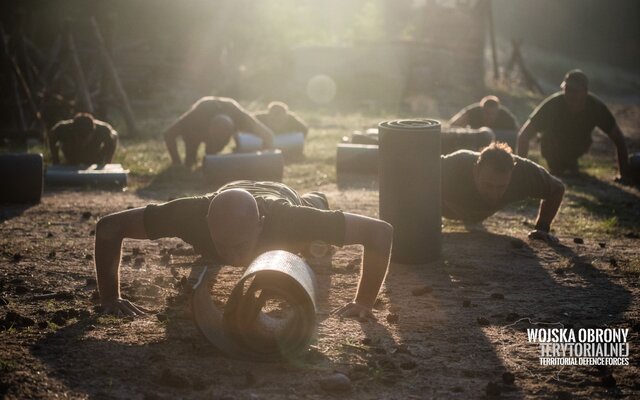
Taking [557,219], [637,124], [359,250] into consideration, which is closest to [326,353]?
[359,250]

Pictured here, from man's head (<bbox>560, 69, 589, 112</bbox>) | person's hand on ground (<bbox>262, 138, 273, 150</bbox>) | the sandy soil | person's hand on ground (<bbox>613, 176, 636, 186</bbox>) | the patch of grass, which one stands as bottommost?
the sandy soil

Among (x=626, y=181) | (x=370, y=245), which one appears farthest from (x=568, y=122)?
(x=370, y=245)

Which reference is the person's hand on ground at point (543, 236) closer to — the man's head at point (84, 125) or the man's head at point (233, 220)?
the man's head at point (233, 220)

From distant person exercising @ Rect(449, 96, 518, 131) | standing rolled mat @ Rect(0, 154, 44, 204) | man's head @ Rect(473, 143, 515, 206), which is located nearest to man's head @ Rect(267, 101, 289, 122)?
distant person exercising @ Rect(449, 96, 518, 131)

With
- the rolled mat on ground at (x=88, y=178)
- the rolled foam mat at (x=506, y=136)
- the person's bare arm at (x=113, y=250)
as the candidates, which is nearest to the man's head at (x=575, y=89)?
the rolled foam mat at (x=506, y=136)

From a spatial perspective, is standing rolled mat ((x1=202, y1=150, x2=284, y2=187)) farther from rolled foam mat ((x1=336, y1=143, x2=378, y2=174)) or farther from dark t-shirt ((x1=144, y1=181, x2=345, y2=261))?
dark t-shirt ((x1=144, y1=181, x2=345, y2=261))

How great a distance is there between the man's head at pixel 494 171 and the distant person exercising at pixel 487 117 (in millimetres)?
6959

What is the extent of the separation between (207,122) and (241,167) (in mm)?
1850

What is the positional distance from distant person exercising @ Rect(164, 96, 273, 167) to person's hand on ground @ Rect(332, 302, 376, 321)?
8527 mm

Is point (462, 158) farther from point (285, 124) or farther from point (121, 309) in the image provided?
point (285, 124)

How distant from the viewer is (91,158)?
1460cm

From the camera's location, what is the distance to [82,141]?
14422mm

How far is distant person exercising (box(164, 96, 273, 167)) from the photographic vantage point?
49.2 ft

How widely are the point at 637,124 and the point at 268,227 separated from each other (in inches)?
779
